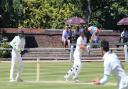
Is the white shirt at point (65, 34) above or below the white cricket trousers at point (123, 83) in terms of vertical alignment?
above

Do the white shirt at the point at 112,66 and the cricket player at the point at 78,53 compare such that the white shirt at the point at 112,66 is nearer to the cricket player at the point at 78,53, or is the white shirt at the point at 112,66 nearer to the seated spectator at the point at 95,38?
the cricket player at the point at 78,53

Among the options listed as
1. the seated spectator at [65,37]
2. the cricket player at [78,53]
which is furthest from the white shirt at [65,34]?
the cricket player at [78,53]

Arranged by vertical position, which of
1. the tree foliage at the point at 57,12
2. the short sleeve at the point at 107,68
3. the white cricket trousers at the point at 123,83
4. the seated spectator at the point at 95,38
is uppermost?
the tree foliage at the point at 57,12

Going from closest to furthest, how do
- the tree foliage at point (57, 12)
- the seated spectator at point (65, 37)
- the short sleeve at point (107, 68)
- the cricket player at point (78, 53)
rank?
the short sleeve at point (107, 68) → the cricket player at point (78, 53) → the seated spectator at point (65, 37) → the tree foliage at point (57, 12)

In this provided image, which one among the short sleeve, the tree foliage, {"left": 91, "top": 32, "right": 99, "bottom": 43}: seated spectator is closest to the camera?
the short sleeve

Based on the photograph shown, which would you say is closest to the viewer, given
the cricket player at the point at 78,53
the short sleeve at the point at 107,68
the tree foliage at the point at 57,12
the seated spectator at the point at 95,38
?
the short sleeve at the point at 107,68

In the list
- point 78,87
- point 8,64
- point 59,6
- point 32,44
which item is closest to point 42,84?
point 78,87

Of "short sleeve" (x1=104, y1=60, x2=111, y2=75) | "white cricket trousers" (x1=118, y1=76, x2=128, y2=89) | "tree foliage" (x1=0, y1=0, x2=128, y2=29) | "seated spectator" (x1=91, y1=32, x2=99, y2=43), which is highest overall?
"tree foliage" (x1=0, y1=0, x2=128, y2=29)

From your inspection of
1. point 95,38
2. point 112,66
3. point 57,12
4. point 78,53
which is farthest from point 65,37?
point 112,66

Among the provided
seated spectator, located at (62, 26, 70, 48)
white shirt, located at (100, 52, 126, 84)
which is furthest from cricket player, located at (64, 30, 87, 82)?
seated spectator, located at (62, 26, 70, 48)

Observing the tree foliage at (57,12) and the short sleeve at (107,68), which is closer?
the short sleeve at (107,68)

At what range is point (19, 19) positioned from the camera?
167 ft

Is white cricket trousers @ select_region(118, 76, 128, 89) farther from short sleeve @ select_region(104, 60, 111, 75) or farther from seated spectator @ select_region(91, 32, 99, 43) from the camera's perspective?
seated spectator @ select_region(91, 32, 99, 43)

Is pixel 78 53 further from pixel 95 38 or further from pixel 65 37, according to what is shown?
pixel 65 37
